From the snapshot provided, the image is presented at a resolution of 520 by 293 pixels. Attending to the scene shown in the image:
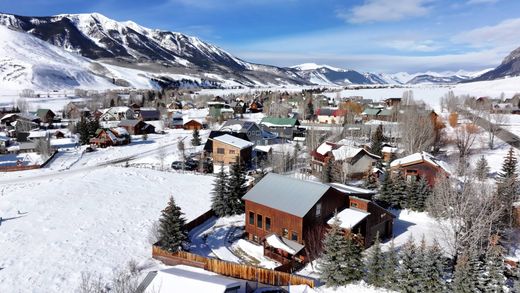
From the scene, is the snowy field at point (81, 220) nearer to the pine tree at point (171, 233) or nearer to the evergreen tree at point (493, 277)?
the pine tree at point (171, 233)

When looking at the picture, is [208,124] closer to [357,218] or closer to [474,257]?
[357,218]

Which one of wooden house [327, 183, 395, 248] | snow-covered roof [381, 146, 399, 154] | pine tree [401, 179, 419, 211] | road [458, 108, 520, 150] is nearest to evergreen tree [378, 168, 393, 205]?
pine tree [401, 179, 419, 211]

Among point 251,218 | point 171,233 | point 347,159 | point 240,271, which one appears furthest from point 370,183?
point 171,233

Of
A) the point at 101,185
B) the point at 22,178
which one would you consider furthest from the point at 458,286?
the point at 22,178

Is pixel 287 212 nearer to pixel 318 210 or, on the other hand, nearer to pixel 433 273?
pixel 318 210

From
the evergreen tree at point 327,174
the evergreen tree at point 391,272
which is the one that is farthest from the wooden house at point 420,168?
the evergreen tree at point 391,272

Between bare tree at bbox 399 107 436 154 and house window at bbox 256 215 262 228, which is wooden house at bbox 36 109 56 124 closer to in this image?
house window at bbox 256 215 262 228
